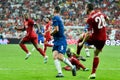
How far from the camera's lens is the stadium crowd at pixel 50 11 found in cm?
4781

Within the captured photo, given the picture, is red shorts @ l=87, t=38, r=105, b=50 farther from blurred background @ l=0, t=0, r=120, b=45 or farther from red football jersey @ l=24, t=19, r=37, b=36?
blurred background @ l=0, t=0, r=120, b=45

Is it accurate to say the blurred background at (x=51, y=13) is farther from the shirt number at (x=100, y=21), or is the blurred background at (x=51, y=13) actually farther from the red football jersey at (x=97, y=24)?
the shirt number at (x=100, y=21)

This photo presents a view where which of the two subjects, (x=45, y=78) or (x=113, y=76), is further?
(x=113, y=76)

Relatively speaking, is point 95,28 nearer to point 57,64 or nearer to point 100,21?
point 100,21

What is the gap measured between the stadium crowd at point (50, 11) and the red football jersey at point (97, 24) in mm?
31072

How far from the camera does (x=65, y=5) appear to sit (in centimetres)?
5269

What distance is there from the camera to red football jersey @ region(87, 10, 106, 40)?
14555mm

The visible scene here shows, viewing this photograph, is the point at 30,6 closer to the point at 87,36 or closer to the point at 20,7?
the point at 20,7

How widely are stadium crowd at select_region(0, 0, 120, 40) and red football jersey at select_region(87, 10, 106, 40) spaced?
102 feet

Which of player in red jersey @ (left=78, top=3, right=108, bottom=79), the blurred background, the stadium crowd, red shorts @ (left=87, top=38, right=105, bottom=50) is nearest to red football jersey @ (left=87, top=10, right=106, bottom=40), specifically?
player in red jersey @ (left=78, top=3, right=108, bottom=79)

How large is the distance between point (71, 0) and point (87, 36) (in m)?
39.8

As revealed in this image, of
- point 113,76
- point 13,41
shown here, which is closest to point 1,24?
point 13,41

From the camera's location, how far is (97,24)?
14.7 meters

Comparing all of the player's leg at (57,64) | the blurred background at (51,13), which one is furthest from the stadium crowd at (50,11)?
the player's leg at (57,64)
